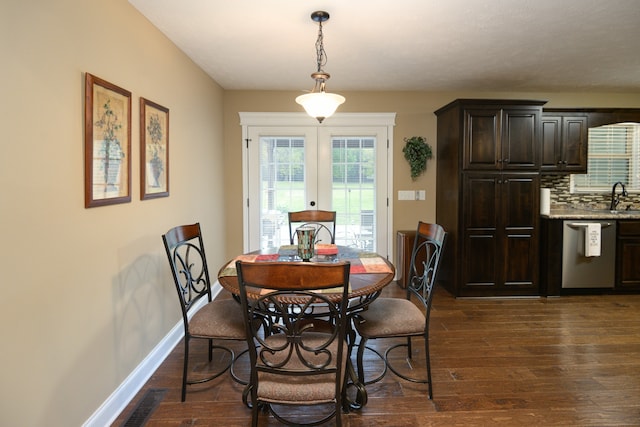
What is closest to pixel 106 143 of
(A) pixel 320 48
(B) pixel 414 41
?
(A) pixel 320 48

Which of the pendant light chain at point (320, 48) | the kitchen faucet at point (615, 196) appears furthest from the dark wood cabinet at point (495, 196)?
the pendant light chain at point (320, 48)

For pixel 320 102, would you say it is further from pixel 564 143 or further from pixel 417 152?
pixel 564 143

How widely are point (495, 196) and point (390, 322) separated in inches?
93.5

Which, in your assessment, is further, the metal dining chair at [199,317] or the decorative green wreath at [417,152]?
the decorative green wreath at [417,152]

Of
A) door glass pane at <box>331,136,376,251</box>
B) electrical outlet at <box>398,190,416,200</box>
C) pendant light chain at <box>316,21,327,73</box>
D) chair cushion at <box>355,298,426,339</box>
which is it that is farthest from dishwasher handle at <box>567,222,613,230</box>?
pendant light chain at <box>316,21,327,73</box>

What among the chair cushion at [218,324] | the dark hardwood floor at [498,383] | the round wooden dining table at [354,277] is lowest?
the dark hardwood floor at [498,383]

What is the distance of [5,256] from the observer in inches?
50.5

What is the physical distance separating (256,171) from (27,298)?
3.12 m

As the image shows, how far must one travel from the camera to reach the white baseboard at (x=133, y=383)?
1835 mm

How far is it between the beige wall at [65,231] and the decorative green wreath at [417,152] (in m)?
2.84

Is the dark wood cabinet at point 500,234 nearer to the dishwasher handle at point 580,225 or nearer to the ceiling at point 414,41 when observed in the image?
the dishwasher handle at point 580,225

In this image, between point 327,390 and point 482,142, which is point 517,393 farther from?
point 482,142

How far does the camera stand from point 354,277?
196 cm

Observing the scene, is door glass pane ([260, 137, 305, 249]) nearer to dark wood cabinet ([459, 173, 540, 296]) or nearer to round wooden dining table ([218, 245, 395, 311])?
round wooden dining table ([218, 245, 395, 311])
